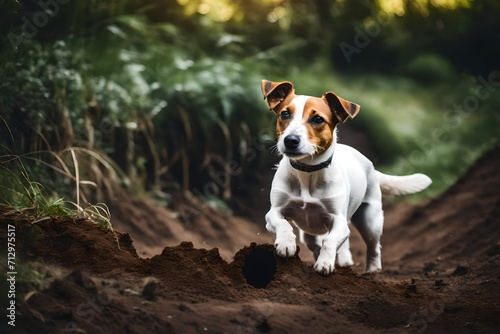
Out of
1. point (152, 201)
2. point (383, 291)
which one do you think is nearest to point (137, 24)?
point (152, 201)

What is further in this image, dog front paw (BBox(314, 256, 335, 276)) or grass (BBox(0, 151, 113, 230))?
grass (BBox(0, 151, 113, 230))

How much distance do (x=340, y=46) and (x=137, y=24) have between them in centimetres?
530

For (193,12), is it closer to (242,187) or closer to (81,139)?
(242,187)

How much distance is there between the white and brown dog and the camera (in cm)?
464

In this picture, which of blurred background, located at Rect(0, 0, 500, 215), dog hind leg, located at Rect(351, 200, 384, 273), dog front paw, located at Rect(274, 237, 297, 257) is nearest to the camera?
dog front paw, located at Rect(274, 237, 297, 257)

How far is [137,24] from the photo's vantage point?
30.5 feet

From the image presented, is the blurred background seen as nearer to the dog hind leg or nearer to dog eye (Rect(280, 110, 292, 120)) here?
the dog hind leg

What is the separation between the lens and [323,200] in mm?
5000

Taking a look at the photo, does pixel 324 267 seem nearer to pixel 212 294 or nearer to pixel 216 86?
pixel 212 294

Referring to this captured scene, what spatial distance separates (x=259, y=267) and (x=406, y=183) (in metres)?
2.26

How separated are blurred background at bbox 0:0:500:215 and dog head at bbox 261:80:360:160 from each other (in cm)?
150
